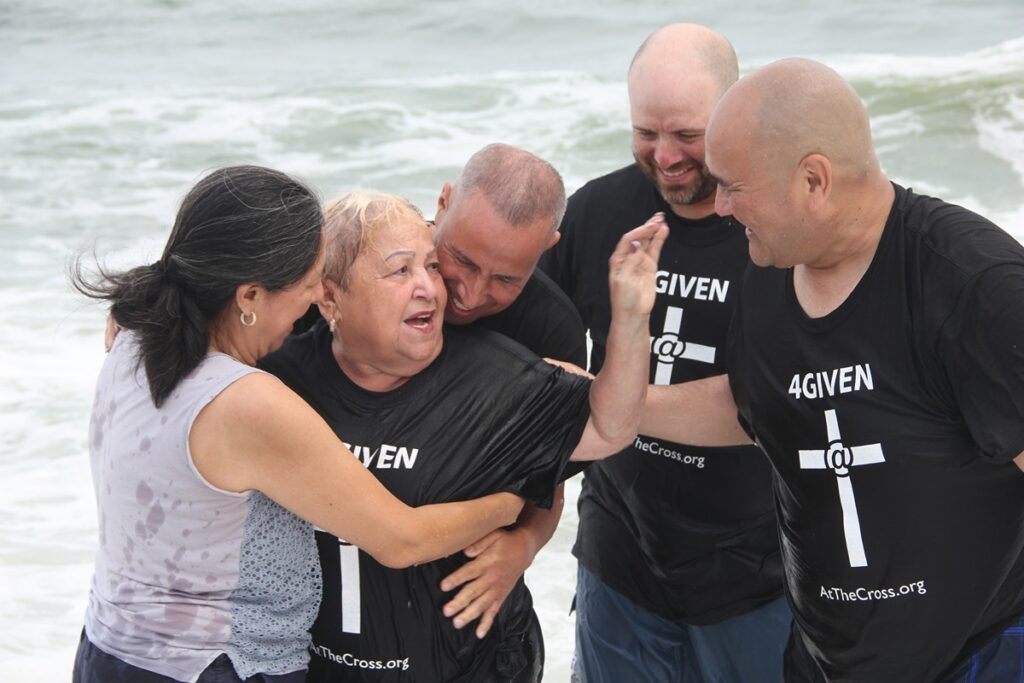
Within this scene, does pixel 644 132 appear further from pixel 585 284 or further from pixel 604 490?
pixel 604 490

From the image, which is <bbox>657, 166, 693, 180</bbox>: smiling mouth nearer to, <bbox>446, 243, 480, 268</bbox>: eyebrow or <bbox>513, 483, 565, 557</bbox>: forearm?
<bbox>446, 243, 480, 268</bbox>: eyebrow

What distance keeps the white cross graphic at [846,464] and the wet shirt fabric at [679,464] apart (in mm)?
673

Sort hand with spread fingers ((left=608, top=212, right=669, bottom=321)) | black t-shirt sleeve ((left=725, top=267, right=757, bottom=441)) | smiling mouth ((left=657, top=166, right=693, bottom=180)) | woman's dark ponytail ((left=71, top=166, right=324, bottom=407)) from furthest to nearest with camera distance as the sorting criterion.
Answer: smiling mouth ((left=657, top=166, right=693, bottom=180))
black t-shirt sleeve ((left=725, top=267, right=757, bottom=441))
hand with spread fingers ((left=608, top=212, right=669, bottom=321))
woman's dark ponytail ((left=71, top=166, right=324, bottom=407))

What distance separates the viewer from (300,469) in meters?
2.39

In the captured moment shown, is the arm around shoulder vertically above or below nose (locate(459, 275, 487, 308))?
below

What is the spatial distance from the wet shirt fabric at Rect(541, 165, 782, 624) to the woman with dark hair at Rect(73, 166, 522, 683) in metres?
1.01

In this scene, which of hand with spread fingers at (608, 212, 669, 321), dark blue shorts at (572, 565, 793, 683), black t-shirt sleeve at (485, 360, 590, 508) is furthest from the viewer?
dark blue shorts at (572, 565, 793, 683)

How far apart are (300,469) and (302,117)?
11.8 m

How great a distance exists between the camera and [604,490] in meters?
3.66

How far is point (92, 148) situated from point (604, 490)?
10423 millimetres

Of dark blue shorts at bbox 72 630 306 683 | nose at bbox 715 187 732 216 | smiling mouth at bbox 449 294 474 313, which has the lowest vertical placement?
dark blue shorts at bbox 72 630 306 683

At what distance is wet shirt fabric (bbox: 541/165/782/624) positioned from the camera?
10.8ft

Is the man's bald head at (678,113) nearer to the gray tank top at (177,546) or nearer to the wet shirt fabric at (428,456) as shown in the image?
the wet shirt fabric at (428,456)

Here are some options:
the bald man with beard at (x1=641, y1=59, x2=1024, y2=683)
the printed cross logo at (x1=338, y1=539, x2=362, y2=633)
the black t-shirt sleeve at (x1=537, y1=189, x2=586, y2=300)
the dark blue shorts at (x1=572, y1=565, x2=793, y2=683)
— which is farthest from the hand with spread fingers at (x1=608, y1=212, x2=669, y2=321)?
the dark blue shorts at (x1=572, y1=565, x2=793, y2=683)
